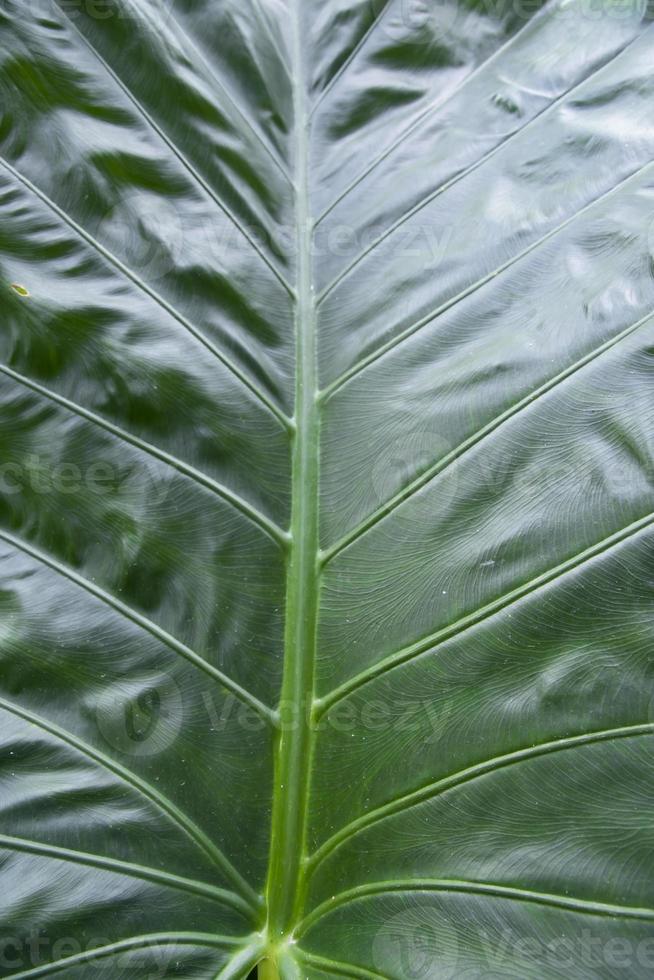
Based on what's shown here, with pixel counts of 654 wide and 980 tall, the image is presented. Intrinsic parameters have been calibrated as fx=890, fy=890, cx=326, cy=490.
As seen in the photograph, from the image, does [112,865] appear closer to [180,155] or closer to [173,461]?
[173,461]

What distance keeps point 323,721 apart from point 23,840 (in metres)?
0.31

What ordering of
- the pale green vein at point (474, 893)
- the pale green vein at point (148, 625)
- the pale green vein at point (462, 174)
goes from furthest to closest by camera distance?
the pale green vein at point (462, 174) < the pale green vein at point (148, 625) < the pale green vein at point (474, 893)

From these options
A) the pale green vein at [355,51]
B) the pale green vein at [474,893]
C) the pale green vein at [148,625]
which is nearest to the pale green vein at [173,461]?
the pale green vein at [148,625]

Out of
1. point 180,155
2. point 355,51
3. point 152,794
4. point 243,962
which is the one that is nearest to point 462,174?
point 355,51

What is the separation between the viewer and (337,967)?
827mm

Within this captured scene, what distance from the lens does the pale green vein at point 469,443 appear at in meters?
0.94

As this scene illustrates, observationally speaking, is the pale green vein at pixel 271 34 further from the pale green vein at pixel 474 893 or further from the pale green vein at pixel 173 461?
the pale green vein at pixel 474 893

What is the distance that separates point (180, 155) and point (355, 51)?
276 mm

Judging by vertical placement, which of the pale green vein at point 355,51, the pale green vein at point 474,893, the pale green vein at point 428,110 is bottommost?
the pale green vein at point 474,893

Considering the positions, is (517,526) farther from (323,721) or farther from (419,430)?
(323,721)

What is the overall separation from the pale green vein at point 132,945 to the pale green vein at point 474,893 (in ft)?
0.27

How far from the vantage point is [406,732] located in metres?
0.88

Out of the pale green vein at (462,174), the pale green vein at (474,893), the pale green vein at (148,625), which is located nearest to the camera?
the pale green vein at (474,893)

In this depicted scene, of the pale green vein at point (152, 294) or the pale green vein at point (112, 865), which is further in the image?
the pale green vein at point (152, 294)
